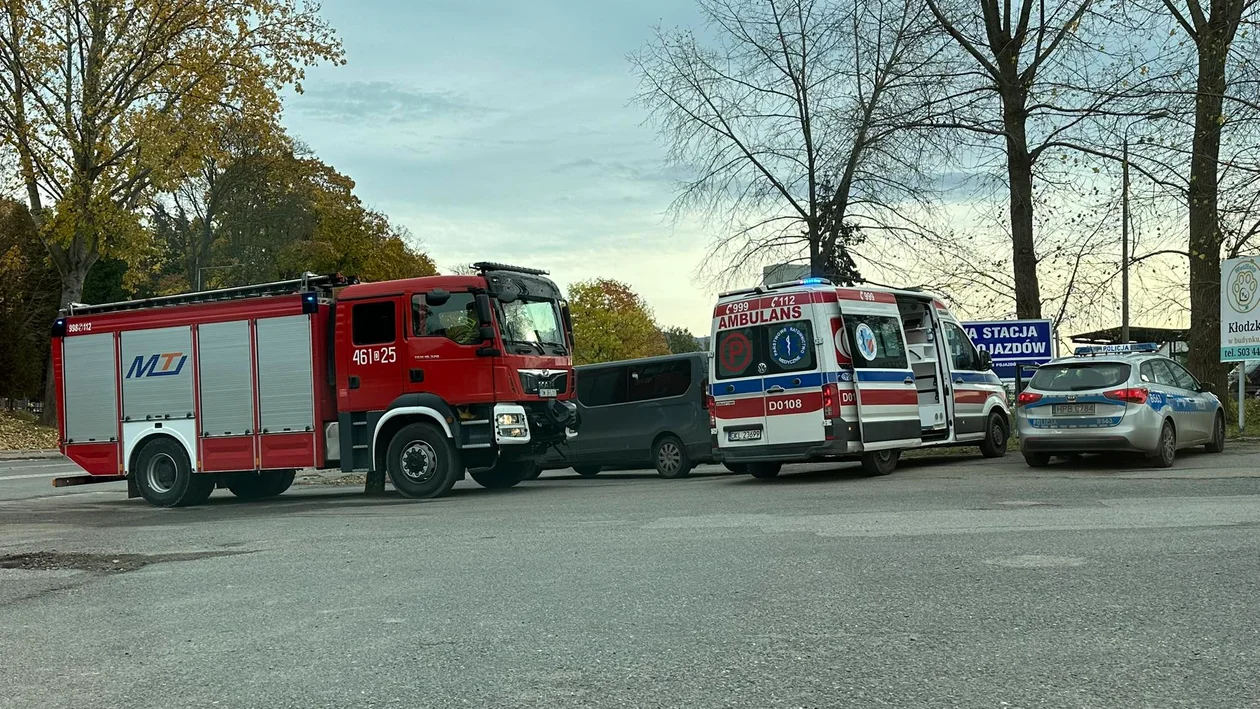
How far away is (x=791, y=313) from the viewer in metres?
15.1

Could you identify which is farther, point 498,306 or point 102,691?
point 498,306

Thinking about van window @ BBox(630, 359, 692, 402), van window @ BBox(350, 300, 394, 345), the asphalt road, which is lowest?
the asphalt road

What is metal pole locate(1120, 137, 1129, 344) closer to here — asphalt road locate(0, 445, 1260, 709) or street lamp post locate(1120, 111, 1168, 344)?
street lamp post locate(1120, 111, 1168, 344)

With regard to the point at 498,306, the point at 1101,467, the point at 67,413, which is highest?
the point at 498,306

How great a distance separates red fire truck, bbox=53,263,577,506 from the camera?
14984 millimetres

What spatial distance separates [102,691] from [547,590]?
9.32ft

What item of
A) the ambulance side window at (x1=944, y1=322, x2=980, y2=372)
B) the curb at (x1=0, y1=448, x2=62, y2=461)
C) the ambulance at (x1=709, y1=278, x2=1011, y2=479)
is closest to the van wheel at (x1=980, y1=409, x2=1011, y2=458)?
the ambulance side window at (x1=944, y1=322, x2=980, y2=372)

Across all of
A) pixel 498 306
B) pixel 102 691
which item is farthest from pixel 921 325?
pixel 102 691

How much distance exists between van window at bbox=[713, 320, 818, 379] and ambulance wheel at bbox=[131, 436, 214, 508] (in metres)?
7.33

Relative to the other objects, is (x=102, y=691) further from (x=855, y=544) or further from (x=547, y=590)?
(x=855, y=544)

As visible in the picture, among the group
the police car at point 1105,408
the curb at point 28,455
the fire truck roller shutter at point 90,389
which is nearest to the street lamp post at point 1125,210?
the police car at point 1105,408

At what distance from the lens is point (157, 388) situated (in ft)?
54.1

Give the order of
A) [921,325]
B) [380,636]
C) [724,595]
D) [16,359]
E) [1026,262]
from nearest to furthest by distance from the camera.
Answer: [380,636], [724,595], [921,325], [1026,262], [16,359]

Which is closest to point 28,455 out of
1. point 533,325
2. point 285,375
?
point 285,375
